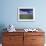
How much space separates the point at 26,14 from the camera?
4055mm

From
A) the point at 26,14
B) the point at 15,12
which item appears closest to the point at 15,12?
the point at 15,12

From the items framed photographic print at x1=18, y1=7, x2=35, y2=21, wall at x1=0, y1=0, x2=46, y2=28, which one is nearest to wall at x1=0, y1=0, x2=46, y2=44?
wall at x1=0, y1=0, x2=46, y2=28

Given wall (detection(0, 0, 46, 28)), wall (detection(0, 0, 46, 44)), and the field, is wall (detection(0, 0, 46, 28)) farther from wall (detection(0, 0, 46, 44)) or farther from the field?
the field

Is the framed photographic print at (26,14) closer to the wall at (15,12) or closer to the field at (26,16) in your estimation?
the field at (26,16)

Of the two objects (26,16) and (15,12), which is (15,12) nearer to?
(15,12)

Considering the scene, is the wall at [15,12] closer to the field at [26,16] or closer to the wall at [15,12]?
the wall at [15,12]

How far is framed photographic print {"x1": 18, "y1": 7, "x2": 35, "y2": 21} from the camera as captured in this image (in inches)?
159

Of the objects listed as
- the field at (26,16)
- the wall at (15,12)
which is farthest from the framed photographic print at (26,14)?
the wall at (15,12)

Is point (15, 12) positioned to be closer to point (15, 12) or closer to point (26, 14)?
point (15, 12)

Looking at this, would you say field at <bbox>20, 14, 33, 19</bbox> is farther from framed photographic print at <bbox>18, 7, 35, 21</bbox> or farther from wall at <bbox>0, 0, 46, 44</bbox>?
wall at <bbox>0, 0, 46, 44</bbox>

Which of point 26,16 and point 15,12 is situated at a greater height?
point 15,12

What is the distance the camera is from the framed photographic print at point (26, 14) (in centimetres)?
404

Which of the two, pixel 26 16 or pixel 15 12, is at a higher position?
pixel 15 12

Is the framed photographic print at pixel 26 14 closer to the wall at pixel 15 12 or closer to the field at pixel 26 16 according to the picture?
the field at pixel 26 16
